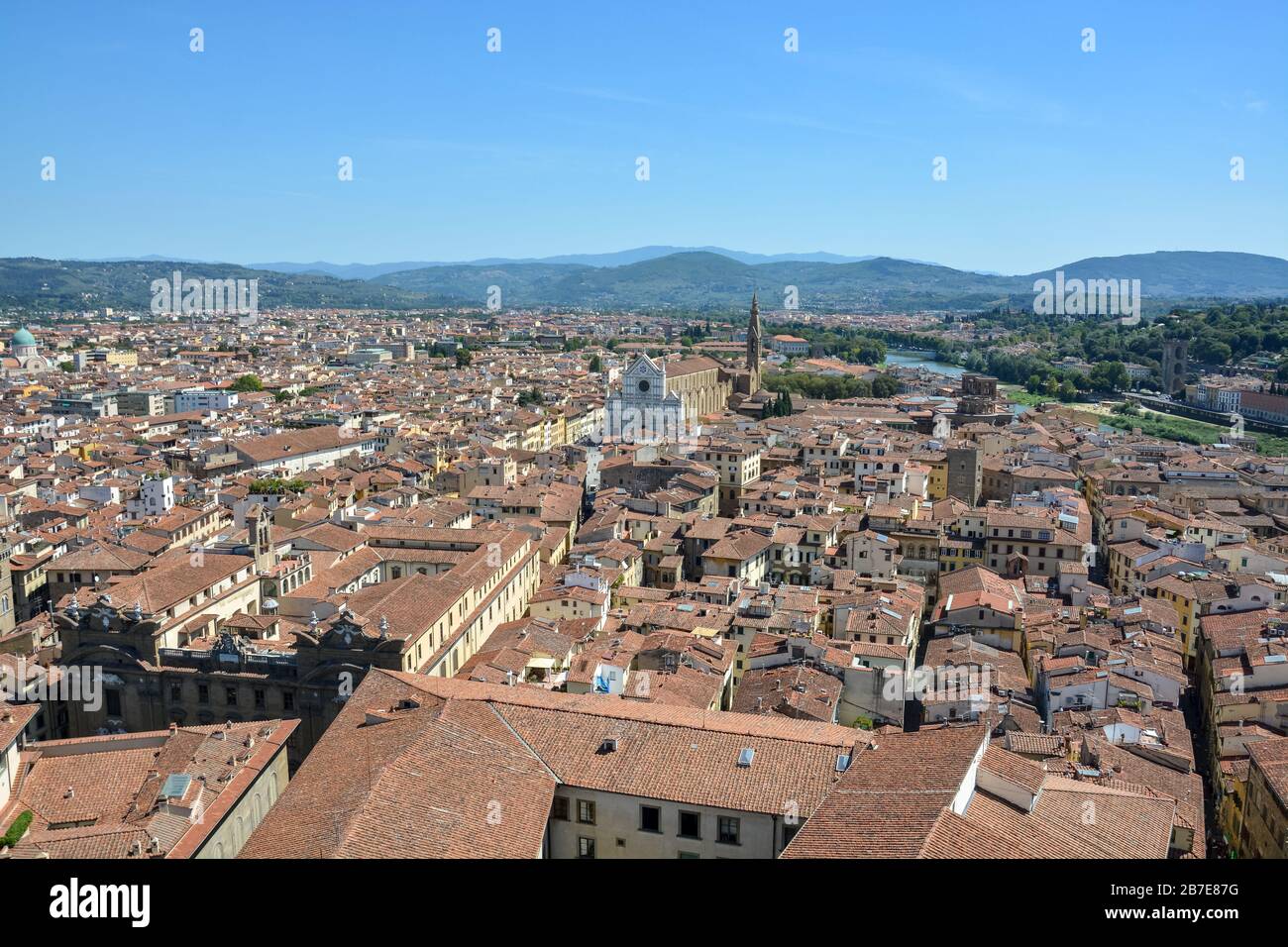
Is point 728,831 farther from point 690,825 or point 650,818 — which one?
point 650,818

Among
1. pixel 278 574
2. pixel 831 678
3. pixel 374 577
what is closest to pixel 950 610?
pixel 831 678

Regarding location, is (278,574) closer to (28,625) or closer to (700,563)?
(28,625)

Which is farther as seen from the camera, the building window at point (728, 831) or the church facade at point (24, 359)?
the church facade at point (24, 359)

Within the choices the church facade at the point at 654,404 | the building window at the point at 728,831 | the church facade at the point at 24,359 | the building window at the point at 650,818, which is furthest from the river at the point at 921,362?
the building window at the point at 650,818

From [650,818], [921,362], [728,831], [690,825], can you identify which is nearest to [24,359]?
[921,362]

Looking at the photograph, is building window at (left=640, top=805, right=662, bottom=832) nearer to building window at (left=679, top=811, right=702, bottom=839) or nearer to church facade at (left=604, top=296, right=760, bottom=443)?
building window at (left=679, top=811, right=702, bottom=839)

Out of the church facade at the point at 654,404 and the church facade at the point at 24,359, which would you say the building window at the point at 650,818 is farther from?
the church facade at the point at 24,359

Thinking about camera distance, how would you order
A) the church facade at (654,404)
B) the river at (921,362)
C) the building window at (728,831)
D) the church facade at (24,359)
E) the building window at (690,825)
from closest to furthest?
1. the building window at (728,831)
2. the building window at (690,825)
3. the church facade at (654,404)
4. the church facade at (24,359)
5. the river at (921,362)
